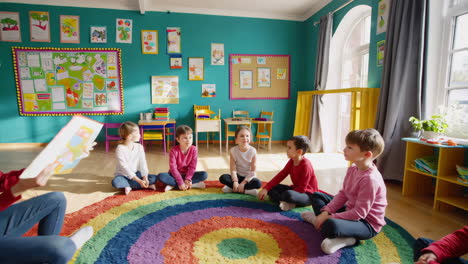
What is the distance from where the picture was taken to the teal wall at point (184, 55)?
4.69 meters

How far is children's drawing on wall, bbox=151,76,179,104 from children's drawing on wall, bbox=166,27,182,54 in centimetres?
51

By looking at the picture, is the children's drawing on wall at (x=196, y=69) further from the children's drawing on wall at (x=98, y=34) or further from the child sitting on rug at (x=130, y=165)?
the child sitting on rug at (x=130, y=165)

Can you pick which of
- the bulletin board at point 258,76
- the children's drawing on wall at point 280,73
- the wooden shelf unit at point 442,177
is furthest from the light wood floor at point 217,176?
the children's drawing on wall at point 280,73

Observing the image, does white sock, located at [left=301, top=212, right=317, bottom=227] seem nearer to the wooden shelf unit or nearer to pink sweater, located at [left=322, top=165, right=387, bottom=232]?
pink sweater, located at [left=322, top=165, right=387, bottom=232]

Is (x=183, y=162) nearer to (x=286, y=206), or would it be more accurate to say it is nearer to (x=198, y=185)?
(x=198, y=185)

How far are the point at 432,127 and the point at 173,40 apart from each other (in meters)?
4.23

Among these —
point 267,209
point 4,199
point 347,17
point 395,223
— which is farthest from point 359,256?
point 347,17

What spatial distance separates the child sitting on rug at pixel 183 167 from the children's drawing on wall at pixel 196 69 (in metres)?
2.74

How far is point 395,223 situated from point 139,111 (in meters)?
4.41

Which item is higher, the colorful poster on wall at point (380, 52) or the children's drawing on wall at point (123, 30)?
the children's drawing on wall at point (123, 30)

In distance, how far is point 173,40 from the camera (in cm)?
497

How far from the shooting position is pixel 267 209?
208 centimetres

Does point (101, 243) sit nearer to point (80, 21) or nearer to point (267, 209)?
point (267, 209)

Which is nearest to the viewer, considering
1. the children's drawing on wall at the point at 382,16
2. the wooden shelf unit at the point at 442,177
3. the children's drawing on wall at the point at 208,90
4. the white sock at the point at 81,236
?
the white sock at the point at 81,236
